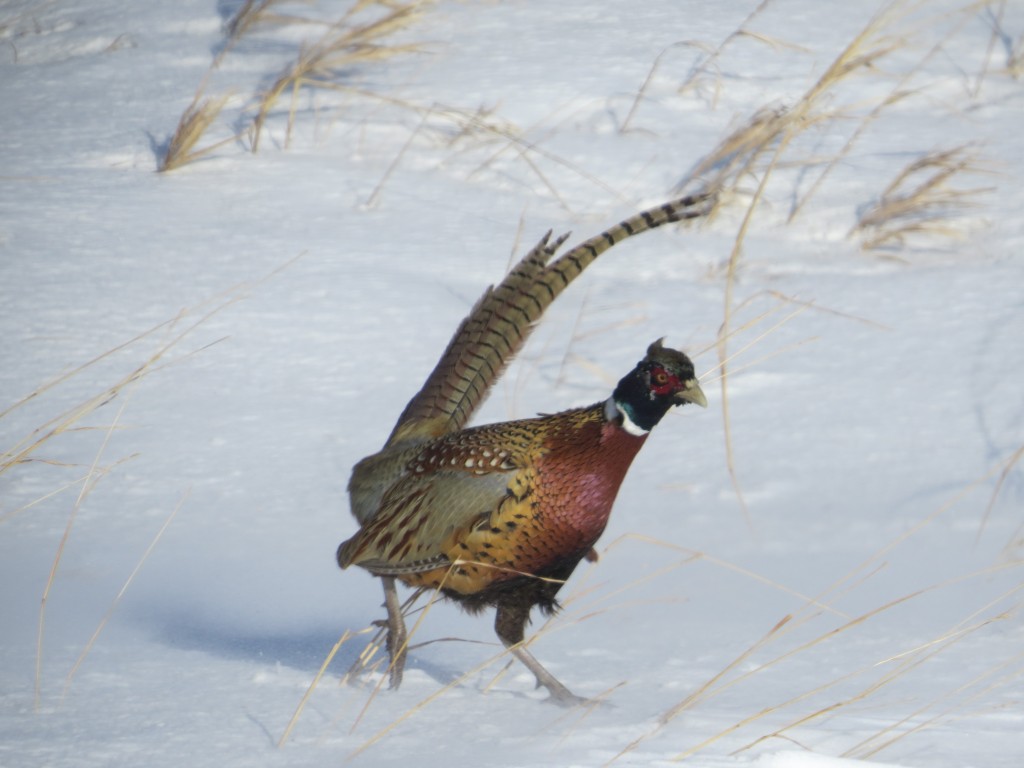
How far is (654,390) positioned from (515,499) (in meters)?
0.34

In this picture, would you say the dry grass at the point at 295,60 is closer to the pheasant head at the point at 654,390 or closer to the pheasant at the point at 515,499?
the pheasant at the point at 515,499

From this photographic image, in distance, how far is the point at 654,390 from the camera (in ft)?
7.48

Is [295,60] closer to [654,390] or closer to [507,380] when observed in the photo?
[507,380]

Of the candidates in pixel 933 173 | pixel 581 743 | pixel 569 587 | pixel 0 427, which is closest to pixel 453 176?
pixel 933 173

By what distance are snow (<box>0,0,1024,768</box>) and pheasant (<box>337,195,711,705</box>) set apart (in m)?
0.14

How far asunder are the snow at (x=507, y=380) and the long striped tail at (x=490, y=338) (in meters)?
0.48

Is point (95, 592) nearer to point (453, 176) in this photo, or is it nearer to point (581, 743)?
point (581, 743)

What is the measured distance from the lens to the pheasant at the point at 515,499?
90.5 inches

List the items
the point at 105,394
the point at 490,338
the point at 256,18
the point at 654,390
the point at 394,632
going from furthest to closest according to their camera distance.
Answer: the point at 256,18
the point at 105,394
the point at 490,338
the point at 394,632
the point at 654,390

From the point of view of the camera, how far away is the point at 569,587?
276 centimetres

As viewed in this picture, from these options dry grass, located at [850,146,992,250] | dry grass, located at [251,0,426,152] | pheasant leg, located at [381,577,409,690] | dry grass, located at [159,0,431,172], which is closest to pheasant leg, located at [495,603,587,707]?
pheasant leg, located at [381,577,409,690]

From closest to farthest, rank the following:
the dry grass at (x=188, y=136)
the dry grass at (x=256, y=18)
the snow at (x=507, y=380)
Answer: the snow at (x=507, y=380) < the dry grass at (x=188, y=136) < the dry grass at (x=256, y=18)

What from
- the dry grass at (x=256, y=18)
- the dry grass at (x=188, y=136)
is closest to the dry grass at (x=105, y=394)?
the dry grass at (x=188, y=136)

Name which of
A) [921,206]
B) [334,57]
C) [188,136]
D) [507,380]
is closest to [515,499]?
[507,380]
